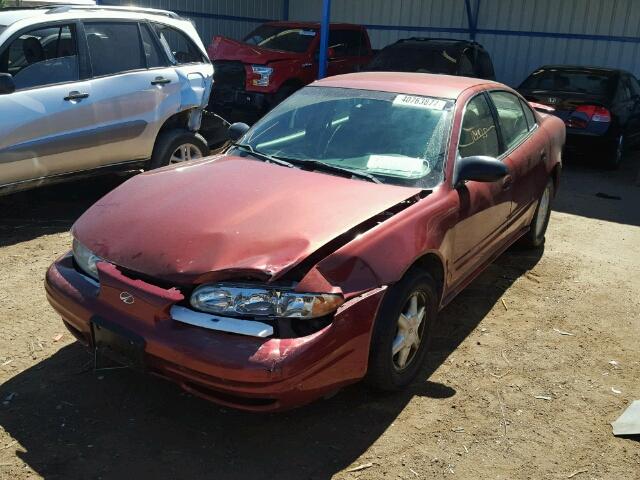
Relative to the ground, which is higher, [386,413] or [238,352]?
[238,352]

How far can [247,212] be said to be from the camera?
3.04m

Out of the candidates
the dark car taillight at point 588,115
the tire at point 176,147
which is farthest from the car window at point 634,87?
the tire at point 176,147

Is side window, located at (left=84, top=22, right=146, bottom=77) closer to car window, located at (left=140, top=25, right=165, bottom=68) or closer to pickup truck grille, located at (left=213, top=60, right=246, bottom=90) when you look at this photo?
car window, located at (left=140, top=25, right=165, bottom=68)

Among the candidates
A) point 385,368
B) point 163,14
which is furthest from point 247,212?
point 163,14

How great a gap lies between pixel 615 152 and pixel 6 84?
8.14 metres

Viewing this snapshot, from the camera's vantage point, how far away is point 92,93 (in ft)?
18.3

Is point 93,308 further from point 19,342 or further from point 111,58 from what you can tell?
point 111,58

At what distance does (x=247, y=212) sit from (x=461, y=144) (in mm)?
1480

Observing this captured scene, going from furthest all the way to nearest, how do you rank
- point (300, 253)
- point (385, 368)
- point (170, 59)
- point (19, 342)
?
point (170, 59) < point (19, 342) < point (385, 368) < point (300, 253)

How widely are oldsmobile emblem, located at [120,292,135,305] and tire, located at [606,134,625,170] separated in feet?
27.4

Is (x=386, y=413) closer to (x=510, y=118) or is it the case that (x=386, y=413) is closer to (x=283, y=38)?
(x=510, y=118)

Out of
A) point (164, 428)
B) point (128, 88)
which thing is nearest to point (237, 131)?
point (128, 88)

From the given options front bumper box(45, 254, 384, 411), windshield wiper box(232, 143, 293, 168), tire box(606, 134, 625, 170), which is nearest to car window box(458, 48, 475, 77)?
tire box(606, 134, 625, 170)

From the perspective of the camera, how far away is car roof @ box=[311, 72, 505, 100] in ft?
13.3
